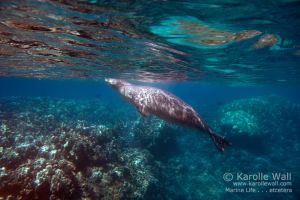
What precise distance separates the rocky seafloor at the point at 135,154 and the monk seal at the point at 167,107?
665 mm

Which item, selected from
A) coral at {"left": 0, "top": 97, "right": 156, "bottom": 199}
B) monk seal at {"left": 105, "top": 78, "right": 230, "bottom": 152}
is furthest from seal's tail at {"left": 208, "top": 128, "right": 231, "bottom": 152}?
coral at {"left": 0, "top": 97, "right": 156, "bottom": 199}

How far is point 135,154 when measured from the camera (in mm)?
17969

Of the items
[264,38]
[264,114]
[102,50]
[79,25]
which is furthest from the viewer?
[264,114]

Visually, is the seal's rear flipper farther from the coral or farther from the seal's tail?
the coral

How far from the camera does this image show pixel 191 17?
10.1m

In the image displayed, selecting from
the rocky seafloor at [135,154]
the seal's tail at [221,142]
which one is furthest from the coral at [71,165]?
the seal's tail at [221,142]

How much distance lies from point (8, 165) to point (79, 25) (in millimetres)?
8899

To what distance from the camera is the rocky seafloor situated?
1187cm

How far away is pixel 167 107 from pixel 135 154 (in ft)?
36.1

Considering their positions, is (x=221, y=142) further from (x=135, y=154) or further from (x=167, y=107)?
(x=135, y=154)

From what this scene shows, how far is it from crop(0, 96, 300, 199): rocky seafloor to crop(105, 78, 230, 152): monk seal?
665 mm

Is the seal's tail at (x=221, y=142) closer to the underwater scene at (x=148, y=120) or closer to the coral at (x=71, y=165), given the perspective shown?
the underwater scene at (x=148, y=120)

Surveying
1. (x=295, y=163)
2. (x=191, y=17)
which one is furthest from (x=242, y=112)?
(x=191, y=17)

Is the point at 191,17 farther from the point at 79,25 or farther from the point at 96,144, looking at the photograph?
the point at 96,144
